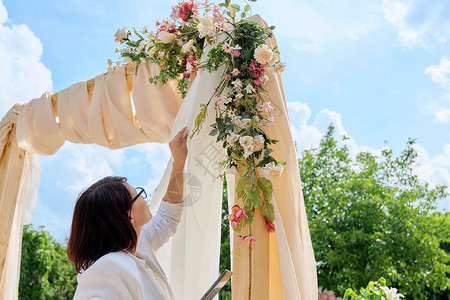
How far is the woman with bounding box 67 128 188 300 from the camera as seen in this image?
117 cm

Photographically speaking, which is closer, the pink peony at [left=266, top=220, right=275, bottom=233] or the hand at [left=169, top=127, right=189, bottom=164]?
the pink peony at [left=266, top=220, right=275, bottom=233]

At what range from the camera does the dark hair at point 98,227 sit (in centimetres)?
127

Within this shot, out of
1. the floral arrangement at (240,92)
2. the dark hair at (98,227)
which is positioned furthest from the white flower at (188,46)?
the dark hair at (98,227)

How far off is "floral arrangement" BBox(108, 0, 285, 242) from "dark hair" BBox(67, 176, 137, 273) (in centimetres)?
58

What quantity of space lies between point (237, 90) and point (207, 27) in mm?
344

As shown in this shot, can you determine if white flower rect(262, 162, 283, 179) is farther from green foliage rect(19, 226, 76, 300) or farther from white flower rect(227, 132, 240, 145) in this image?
green foliage rect(19, 226, 76, 300)

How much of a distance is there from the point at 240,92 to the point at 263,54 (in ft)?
0.58

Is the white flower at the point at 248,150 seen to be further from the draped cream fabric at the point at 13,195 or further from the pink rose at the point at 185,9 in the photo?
the draped cream fabric at the point at 13,195

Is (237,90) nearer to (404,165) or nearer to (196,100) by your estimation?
(196,100)

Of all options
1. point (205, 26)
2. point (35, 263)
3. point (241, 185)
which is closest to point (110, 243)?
point (241, 185)

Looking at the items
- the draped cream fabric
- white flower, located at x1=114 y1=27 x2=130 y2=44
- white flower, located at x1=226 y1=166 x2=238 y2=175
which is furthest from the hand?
the draped cream fabric

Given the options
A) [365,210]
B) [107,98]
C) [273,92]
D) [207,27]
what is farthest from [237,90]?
[365,210]

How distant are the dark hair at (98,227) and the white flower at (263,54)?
81 centimetres

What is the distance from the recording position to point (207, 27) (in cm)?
200
